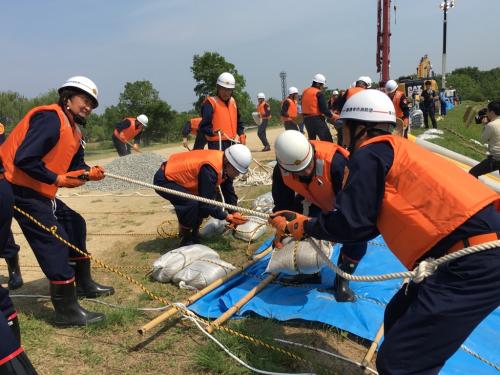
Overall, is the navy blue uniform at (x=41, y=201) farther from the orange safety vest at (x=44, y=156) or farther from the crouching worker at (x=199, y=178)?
the crouching worker at (x=199, y=178)

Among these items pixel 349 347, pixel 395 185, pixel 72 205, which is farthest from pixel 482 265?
pixel 72 205

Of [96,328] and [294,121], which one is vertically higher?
[294,121]

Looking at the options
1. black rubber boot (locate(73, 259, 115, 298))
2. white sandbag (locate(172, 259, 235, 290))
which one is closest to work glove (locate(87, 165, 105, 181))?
black rubber boot (locate(73, 259, 115, 298))

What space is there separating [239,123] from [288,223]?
502 centimetres

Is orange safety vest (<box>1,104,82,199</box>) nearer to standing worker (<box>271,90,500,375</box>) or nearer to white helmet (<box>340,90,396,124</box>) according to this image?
white helmet (<box>340,90,396,124</box>)

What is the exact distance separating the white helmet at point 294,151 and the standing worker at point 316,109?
579cm

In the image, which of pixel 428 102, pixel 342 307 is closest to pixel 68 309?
pixel 342 307

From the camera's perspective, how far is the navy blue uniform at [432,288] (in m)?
1.85

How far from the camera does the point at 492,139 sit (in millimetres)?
6164

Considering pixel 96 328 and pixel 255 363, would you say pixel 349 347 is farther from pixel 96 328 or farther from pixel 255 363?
pixel 96 328

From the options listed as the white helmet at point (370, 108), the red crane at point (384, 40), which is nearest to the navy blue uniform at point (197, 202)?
the white helmet at point (370, 108)

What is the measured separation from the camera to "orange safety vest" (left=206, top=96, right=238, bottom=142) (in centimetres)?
686

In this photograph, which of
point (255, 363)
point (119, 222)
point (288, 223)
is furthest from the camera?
point (119, 222)

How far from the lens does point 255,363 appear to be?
2.94 m
